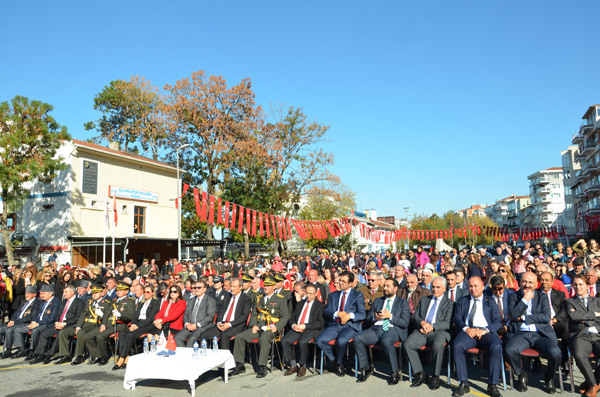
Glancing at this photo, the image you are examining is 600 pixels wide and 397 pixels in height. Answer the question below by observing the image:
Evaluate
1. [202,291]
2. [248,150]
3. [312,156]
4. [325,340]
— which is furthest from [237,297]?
[312,156]

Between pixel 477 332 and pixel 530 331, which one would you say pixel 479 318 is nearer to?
pixel 477 332

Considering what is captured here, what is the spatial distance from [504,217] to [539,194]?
34884mm

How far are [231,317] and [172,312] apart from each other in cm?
117

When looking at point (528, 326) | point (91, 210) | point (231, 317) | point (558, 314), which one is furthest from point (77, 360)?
point (91, 210)

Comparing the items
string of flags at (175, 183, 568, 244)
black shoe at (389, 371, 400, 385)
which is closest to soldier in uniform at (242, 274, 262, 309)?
black shoe at (389, 371, 400, 385)

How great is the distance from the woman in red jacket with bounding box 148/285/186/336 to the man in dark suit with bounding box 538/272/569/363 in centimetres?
611

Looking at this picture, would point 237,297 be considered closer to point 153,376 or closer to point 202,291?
point 202,291

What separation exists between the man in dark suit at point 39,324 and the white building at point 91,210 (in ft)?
51.3

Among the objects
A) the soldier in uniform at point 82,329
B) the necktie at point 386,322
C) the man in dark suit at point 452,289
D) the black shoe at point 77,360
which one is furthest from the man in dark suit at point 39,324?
the man in dark suit at point 452,289

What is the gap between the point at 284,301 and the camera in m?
8.00

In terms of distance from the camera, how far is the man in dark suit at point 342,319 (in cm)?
711

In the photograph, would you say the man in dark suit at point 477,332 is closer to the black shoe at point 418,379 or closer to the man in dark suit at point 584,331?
the black shoe at point 418,379

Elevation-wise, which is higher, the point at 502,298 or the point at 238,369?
the point at 502,298

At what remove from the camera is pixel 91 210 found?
2745 cm
